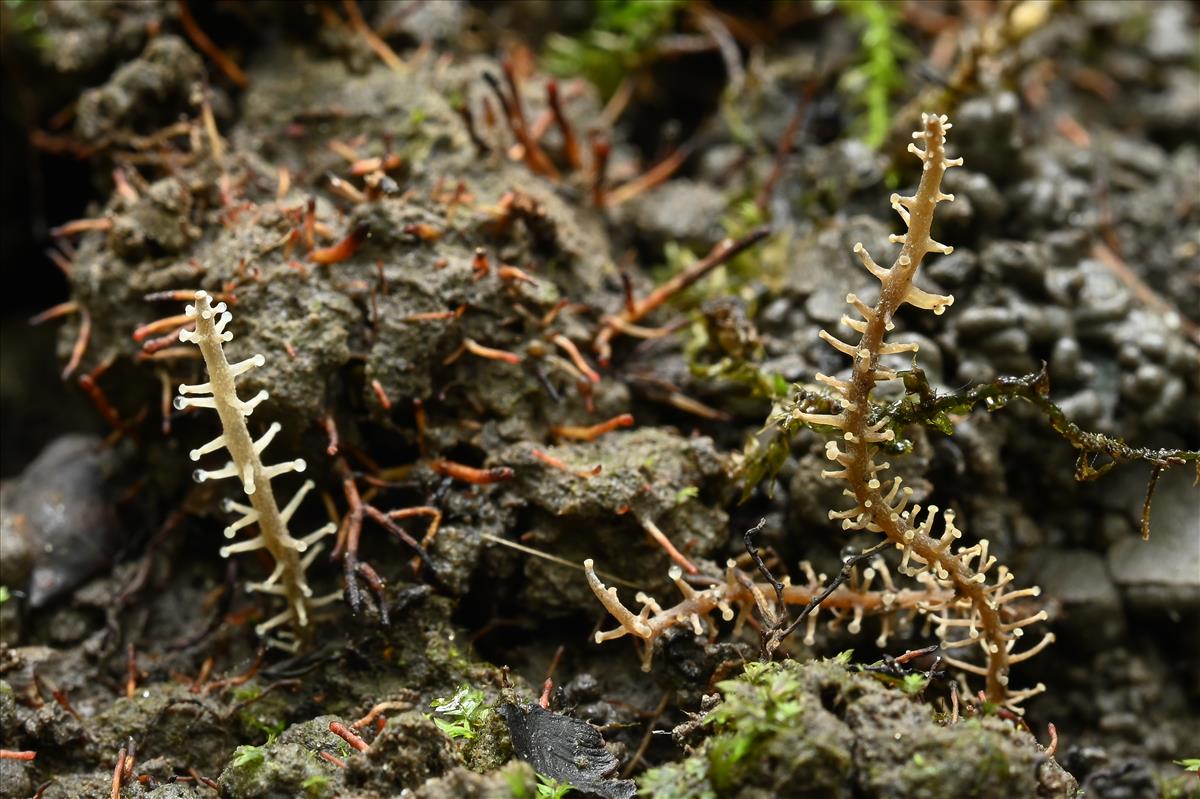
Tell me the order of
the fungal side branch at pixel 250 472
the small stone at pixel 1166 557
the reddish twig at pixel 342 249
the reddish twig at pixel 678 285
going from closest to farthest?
the fungal side branch at pixel 250 472 < the reddish twig at pixel 342 249 < the small stone at pixel 1166 557 < the reddish twig at pixel 678 285

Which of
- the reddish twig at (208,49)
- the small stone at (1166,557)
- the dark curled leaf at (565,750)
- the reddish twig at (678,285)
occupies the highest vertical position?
the reddish twig at (208,49)

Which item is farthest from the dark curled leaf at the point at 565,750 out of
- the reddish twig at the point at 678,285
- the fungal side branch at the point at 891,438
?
the reddish twig at the point at 678,285

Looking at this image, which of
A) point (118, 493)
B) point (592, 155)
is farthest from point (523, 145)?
point (118, 493)

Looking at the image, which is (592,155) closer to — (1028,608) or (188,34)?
(188,34)

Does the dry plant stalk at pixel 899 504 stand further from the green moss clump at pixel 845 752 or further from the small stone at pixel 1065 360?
the small stone at pixel 1065 360

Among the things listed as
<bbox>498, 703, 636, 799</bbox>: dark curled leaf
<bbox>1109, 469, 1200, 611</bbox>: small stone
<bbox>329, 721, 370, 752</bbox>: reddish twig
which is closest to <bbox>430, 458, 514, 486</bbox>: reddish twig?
<bbox>498, 703, 636, 799</bbox>: dark curled leaf

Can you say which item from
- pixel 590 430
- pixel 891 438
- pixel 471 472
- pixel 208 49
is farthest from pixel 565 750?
pixel 208 49

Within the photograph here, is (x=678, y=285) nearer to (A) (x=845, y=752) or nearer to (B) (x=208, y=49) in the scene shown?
(A) (x=845, y=752)
